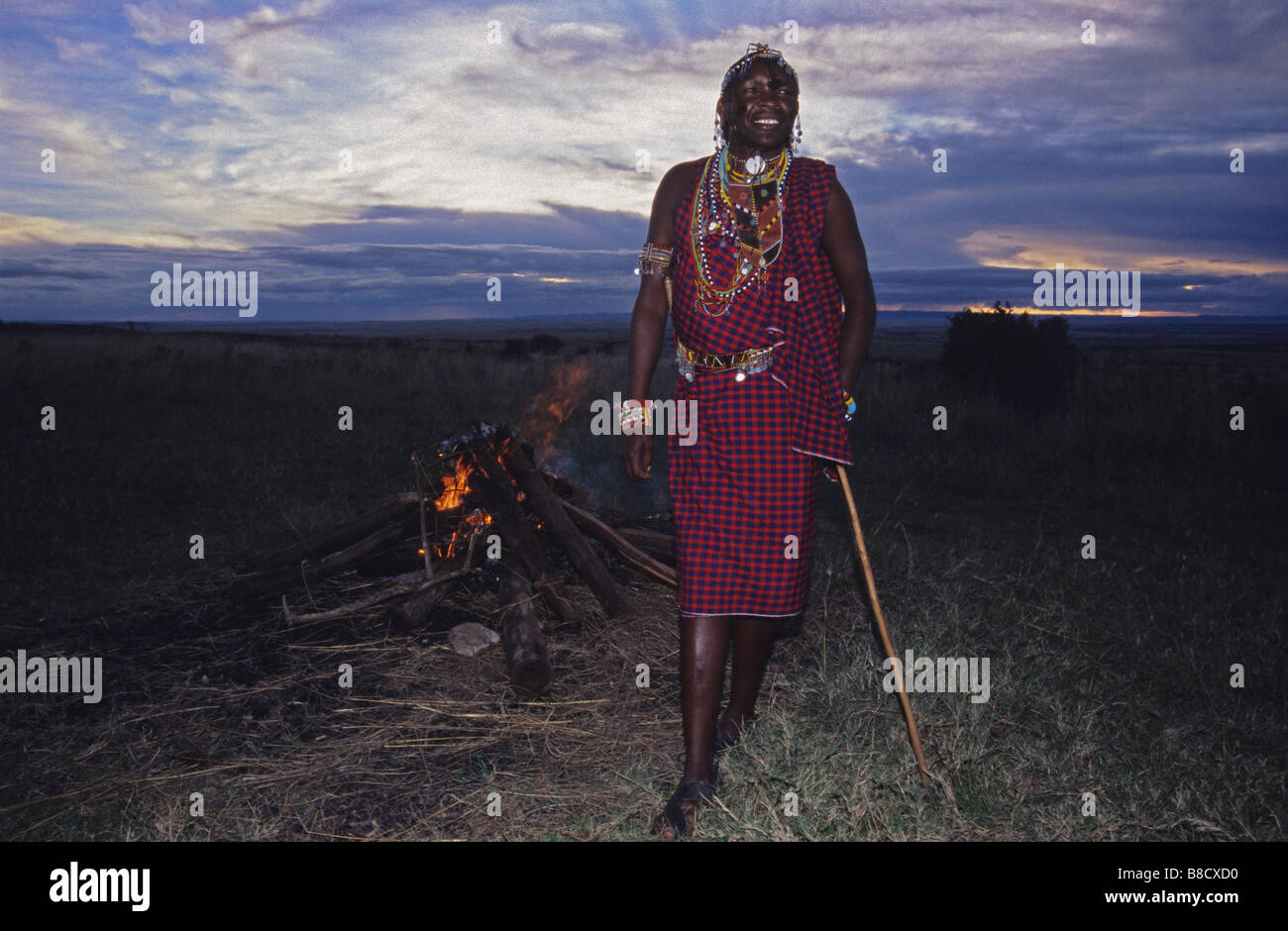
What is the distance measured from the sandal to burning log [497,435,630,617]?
195cm

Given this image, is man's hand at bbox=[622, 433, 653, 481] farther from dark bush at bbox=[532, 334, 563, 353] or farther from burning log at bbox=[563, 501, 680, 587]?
dark bush at bbox=[532, 334, 563, 353]

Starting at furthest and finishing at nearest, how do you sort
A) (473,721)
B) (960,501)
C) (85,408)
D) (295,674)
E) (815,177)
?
(85,408), (960,501), (295,674), (473,721), (815,177)

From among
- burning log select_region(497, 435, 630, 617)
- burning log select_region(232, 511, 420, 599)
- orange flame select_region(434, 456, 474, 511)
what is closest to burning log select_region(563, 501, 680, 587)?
burning log select_region(497, 435, 630, 617)

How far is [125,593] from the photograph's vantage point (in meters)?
5.36

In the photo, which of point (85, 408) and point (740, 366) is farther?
point (85, 408)

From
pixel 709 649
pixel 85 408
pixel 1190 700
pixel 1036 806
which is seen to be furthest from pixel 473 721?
pixel 85 408

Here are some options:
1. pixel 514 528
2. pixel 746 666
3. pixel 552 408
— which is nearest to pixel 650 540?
pixel 514 528

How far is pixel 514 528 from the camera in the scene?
5.13 metres

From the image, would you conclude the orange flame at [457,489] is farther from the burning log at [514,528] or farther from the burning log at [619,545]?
the burning log at [619,545]

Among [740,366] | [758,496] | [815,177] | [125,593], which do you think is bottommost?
[125,593]

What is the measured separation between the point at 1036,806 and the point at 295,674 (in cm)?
328

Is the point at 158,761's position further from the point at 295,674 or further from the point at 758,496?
the point at 758,496

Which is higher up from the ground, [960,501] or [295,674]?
[960,501]

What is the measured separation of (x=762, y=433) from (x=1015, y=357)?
12.7 m
